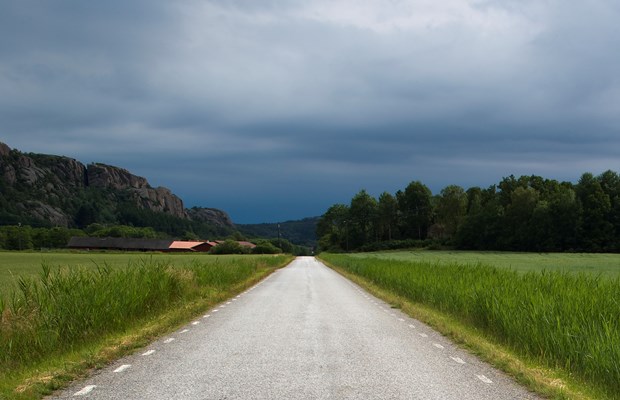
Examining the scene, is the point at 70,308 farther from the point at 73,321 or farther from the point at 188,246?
the point at 188,246

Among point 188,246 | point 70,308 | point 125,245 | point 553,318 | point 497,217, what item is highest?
point 497,217

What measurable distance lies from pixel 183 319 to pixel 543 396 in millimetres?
10819

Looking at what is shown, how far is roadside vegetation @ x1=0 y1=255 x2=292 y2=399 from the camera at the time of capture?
349 inches

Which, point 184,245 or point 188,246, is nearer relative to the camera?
point 188,246

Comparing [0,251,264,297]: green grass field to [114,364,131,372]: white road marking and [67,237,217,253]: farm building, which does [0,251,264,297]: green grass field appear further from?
[67,237,217,253]: farm building

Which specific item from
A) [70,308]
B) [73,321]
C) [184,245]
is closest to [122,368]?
[73,321]

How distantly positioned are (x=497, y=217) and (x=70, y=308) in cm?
12855

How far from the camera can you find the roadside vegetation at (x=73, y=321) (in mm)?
8867

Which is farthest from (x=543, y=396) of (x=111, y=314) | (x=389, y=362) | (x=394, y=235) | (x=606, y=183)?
(x=394, y=235)

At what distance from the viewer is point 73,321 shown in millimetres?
11844

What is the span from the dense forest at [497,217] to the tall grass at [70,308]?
106m

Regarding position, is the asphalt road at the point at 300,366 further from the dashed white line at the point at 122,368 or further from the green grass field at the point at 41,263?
the green grass field at the point at 41,263

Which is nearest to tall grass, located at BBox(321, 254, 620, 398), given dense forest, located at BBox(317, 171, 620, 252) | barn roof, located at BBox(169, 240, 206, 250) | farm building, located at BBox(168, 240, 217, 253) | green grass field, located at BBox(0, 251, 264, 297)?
green grass field, located at BBox(0, 251, 264, 297)

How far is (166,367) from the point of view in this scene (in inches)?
354
